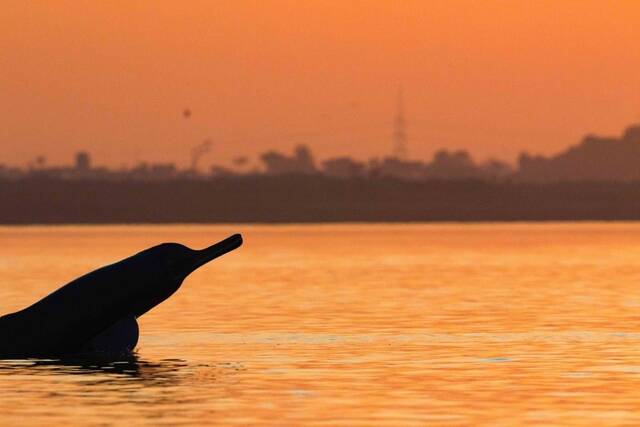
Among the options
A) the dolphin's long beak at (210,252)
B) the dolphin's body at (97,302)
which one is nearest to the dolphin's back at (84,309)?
the dolphin's body at (97,302)

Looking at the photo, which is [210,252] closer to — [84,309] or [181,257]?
[181,257]

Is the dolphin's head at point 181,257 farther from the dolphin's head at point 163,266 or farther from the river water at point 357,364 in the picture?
the river water at point 357,364

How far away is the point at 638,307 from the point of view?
230 ft

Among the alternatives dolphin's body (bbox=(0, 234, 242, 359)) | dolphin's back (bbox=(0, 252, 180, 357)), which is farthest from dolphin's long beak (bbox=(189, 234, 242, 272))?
dolphin's back (bbox=(0, 252, 180, 357))

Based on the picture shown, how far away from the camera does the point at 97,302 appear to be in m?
43.3

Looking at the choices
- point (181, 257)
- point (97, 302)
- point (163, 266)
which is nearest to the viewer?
point (97, 302)

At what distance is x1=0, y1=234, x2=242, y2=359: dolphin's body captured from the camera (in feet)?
142

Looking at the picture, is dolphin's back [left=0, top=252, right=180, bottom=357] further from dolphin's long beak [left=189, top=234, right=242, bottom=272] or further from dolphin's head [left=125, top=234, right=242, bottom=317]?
dolphin's long beak [left=189, top=234, right=242, bottom=272]

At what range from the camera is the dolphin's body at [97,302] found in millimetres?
43344

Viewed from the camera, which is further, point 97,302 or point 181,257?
point 181,257

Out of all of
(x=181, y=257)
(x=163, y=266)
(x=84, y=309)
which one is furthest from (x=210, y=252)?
(x=84, y=309)

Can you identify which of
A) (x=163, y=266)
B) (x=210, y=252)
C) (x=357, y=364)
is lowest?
(x=357, y=364)

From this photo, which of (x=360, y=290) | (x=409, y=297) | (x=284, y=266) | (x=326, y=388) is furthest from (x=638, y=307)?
(x=284, y=266)

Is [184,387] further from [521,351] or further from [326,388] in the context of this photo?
[521,351]
